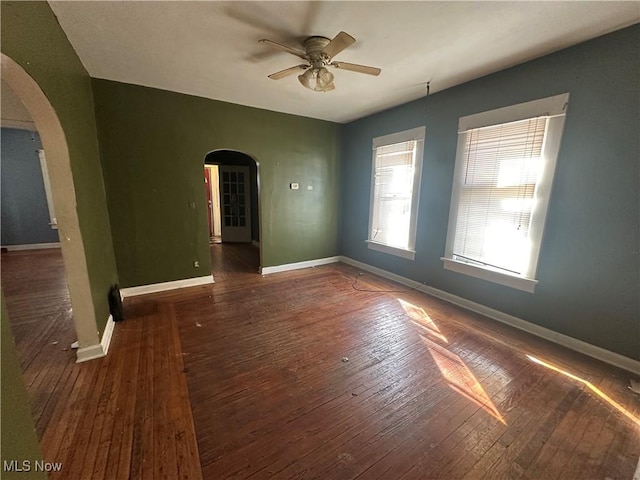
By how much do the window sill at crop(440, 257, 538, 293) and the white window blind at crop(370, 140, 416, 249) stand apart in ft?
2.59

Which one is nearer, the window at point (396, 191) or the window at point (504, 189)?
the window at point (504, 189)

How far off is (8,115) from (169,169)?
1736 mm

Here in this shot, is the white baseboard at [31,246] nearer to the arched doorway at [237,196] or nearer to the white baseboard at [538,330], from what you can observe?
the arched doorway at [237,196]

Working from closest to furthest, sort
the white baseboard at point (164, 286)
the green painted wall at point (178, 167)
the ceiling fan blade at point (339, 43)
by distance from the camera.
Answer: the ceiling fan blade at point (339, 43), the green painted wall at point (178, 167), the white baseboard at point (164, 286)

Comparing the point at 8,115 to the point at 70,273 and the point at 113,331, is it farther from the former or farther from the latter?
the point at 113,331

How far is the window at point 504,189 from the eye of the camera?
254 cm

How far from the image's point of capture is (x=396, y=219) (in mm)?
4203

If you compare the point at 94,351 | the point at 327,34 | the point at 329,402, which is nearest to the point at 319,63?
the point at 327,34

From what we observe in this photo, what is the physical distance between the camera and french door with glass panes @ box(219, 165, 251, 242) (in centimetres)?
665

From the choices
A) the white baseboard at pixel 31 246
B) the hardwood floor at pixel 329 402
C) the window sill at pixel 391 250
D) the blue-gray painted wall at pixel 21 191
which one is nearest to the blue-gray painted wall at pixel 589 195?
the hardwood floor at pixel 329 402

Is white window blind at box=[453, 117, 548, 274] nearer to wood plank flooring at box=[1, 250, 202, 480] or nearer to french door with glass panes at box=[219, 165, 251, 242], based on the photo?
wood plank flooring at box=[1, 250, 202, 480]

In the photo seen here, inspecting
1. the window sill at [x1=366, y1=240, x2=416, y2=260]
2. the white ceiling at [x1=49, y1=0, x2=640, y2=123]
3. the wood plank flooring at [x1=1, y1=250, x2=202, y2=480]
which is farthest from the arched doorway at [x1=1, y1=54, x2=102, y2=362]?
the window sill at [x1=366, y1=240, x2=416, y2=260]

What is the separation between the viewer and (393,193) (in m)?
4.20

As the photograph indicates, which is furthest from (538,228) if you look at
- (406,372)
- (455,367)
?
(406,372)
